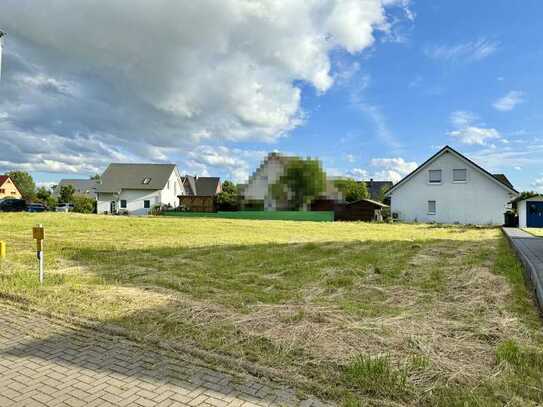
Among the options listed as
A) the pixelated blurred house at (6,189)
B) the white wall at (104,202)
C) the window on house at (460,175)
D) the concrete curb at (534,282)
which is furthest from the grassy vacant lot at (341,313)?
the pixelated blurred house at (6,189)

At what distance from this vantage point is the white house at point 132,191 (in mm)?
50969

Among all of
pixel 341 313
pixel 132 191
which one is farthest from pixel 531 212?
pixel 132 191

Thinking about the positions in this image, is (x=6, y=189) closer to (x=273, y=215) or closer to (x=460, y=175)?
(x=273, y=215)

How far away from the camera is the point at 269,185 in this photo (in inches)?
1988

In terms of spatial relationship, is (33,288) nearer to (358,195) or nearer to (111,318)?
(111,318)

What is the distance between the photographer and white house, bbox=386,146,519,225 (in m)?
30.2

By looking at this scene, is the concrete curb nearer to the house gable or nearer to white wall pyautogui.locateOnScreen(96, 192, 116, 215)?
the house gable

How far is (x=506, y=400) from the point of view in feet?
9.10

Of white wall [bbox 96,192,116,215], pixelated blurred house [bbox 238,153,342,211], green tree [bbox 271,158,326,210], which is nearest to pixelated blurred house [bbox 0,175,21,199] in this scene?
white wall [bbox 96,192,116,215]

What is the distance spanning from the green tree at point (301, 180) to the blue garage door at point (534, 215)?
85.3 ft

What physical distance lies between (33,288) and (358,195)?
50.0 m

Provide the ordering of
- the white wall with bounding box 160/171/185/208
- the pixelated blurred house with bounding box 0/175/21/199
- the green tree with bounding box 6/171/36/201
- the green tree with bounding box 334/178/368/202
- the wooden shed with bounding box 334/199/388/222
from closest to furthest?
1. the wooden shed with bounding box 334/199/388/222
2. the white wall with bounding box 160/171/185/208
3. the green tree with bounding box 334/178/368/202
4. the pixelated blurred house with bounding box 0/175/21/199
5. the green tree with bounding box 6/171/36/201

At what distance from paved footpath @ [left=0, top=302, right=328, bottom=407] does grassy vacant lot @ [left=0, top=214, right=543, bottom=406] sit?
38 cm

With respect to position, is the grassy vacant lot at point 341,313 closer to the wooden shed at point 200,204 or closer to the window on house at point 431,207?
the window on house at point 431,207
